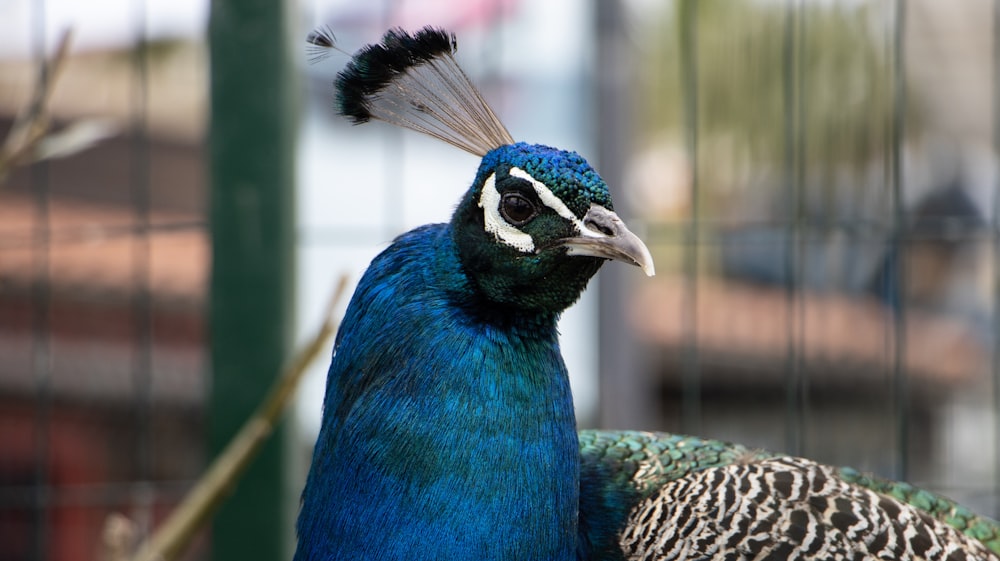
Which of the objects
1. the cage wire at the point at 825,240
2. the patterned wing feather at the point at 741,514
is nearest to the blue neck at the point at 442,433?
the patterned wing feather at the point at 741,514

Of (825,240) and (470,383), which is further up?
(825,240)

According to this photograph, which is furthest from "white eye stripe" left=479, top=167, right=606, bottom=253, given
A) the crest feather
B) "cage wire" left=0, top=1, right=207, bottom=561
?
"cage wire" left=0, top=1, right=207, bottom=561

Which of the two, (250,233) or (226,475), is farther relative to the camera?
(250,233)

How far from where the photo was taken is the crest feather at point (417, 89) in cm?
139

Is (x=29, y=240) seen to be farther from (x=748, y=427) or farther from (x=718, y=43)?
(x=748, y=427)

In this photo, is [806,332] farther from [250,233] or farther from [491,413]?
[491,413]

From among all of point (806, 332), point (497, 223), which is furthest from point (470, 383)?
point (806, 332)

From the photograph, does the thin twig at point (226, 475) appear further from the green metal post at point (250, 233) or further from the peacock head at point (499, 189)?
the green metal post at point (250, 233)

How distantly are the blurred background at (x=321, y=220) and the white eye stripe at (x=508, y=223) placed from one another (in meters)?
0.78

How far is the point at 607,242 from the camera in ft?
4.00

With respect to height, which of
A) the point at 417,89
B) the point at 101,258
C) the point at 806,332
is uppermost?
the point at 417,89

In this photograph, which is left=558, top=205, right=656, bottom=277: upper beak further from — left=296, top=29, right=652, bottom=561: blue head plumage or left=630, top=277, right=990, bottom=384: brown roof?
left=630, top=277, right=990, bottom=384: brown roof

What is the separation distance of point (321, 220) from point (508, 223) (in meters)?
1.39

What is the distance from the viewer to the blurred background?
199 cm
